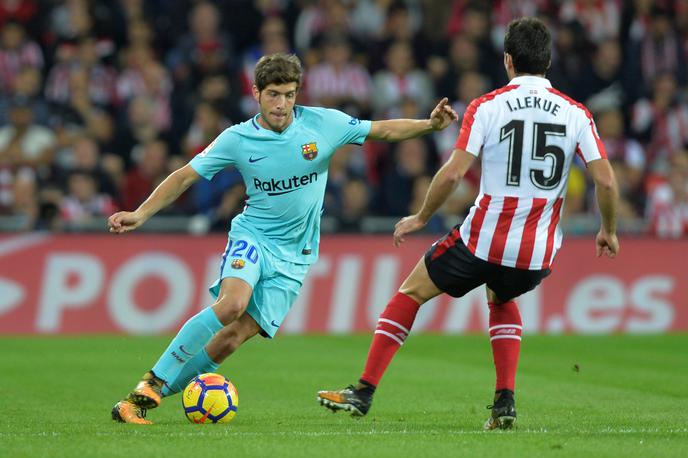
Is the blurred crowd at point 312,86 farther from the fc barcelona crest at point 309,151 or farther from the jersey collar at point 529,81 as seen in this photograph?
the jersey collar at point 529,81

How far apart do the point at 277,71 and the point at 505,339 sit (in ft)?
6.82

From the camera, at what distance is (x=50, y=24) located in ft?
59.7

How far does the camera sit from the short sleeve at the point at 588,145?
702 centimetres

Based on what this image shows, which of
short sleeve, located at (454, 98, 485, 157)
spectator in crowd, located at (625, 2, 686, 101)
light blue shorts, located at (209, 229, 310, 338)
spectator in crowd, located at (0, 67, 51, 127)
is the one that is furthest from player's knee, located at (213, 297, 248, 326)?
spectator in crowd, located at (625, 2, 686, 101)

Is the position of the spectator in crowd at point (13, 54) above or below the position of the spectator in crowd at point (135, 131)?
above

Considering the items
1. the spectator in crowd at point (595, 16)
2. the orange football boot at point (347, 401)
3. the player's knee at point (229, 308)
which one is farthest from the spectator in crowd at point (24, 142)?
the orange football boot at point (347, 401)

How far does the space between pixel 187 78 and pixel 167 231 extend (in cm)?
279

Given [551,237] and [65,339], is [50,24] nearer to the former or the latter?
[65,339]

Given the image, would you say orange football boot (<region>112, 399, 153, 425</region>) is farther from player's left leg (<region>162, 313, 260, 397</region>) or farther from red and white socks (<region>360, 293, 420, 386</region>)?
red and white socks (<region>360, 293, 420, 386</region>)

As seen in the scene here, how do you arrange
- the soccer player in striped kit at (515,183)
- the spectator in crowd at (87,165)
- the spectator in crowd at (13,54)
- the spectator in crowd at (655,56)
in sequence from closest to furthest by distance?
the soccer player in striped kit at (515,183), the spectator in crowd at (87,165), the spectator in crowd at (13,54), the spectator in crowd at (655,56)

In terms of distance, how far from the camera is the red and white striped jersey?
7016 millimetres

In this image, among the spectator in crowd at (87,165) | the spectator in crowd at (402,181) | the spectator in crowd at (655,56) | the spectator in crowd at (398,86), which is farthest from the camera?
the spectator in crowd at (655,56)

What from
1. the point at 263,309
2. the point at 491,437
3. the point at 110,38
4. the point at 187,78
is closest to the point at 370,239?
the point at 187,78

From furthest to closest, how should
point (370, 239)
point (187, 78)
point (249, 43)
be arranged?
1. point (249, 43)
2. point (187, 78)
3. point (370, 239)
